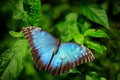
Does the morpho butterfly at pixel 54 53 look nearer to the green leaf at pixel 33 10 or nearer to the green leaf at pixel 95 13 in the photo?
the green leaf at pixel 33 10

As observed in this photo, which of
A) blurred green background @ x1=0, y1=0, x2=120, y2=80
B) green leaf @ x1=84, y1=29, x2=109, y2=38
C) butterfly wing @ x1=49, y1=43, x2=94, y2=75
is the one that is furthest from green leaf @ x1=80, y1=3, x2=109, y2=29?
butterfly wing @ x1=49, y1=43, x2=94, y2=75

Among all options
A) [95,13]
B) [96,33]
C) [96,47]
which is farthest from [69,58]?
[95,13]

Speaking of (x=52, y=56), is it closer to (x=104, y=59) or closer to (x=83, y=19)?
(x=83, y=19)

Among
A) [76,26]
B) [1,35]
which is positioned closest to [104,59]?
[76,26]

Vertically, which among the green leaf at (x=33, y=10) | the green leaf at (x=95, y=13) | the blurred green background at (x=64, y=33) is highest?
the green leaf at (x=33, y=10)

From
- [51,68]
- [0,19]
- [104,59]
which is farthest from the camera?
[0,19]

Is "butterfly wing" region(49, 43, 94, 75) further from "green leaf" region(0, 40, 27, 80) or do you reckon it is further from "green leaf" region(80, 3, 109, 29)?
"green leaf" region(80, 3, 109, 29)

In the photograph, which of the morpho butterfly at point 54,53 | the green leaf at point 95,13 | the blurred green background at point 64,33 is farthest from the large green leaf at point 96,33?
the morpho butterfly at point 54,53
